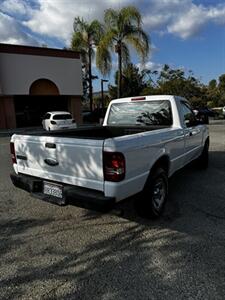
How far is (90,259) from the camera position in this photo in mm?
3311

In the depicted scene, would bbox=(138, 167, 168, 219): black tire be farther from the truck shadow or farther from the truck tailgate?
the truck tailgate

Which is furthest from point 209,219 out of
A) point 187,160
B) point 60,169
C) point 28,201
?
point 28,201

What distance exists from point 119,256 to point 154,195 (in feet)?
3.87

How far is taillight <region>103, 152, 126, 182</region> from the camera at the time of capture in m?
3.31

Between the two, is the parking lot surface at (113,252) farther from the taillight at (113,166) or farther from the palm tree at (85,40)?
the palm tree at (85,40)

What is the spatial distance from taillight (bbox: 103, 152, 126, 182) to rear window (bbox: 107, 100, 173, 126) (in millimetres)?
2393

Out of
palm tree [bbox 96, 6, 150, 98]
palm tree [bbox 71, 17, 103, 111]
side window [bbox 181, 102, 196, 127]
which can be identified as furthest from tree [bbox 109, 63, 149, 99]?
side window [bbox 181, 102, 196, 127]

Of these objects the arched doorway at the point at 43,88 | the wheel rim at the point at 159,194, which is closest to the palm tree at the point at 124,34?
the arched doorway at the point at 43,88

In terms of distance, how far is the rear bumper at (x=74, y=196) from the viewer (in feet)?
11.0

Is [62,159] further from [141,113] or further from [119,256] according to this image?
[141,113]

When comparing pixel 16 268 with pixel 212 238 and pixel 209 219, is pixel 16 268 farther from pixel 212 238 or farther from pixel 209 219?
pixel 209 219

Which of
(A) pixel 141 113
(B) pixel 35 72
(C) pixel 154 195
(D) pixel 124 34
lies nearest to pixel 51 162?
(C) pixel 154 195

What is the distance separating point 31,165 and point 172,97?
A: 2955 millimetres

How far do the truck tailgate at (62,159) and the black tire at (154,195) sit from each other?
86 cm
